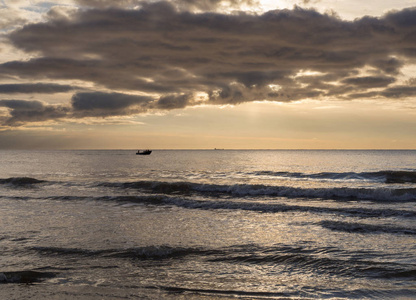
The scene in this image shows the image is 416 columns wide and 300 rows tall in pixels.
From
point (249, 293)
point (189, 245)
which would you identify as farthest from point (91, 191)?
point (249, 293)

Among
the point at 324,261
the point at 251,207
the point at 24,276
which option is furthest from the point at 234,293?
the point at 251,207

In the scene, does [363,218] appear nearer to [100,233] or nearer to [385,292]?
[385,292]

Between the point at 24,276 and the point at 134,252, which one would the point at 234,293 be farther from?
the point at 24,276

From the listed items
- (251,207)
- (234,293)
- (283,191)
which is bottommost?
(251,207)

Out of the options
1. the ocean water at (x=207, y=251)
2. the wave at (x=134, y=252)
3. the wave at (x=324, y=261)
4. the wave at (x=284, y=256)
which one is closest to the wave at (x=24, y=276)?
the ocean water at (x=207, y=251)

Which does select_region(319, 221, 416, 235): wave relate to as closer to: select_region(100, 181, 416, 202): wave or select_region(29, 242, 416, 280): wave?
select_region(29, 242, 416, 280): wave

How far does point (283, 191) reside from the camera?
1347 inches

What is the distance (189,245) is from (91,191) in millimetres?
23941

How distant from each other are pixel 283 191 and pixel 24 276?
27159 millimetres

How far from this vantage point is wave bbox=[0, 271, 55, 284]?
34.1ft

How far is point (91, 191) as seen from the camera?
35438mm

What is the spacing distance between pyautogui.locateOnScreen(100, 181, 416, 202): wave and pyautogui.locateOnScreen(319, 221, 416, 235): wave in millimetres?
12758

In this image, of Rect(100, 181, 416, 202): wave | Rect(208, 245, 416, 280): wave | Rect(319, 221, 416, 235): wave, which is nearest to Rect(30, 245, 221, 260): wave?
Rect(208, 245, 416, 280): wave

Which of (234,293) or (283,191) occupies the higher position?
(234,293)
